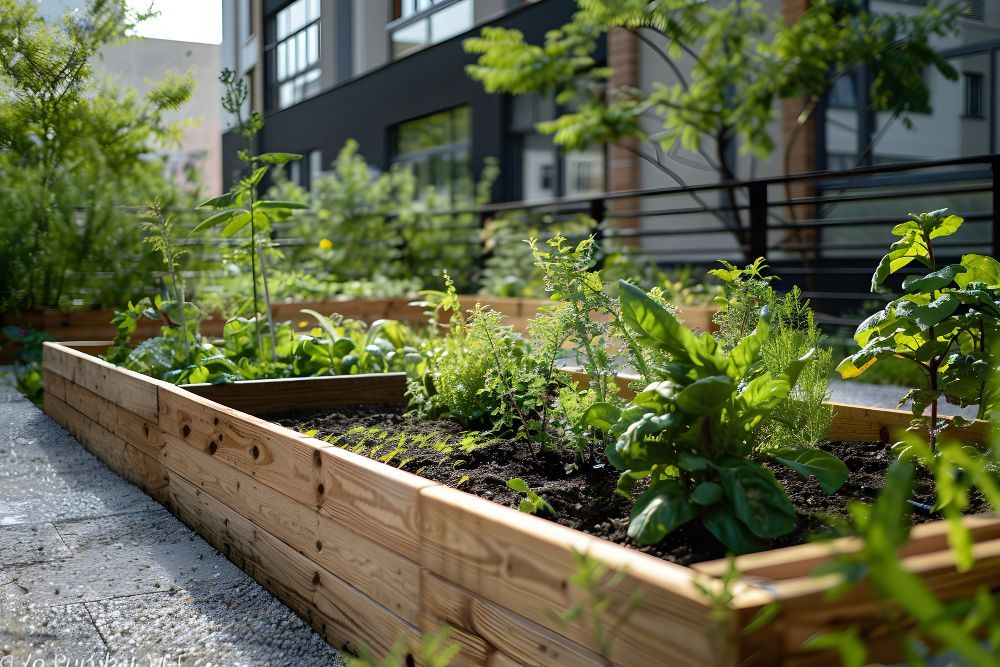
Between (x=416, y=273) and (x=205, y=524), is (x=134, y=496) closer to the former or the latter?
(x=205, y=524)

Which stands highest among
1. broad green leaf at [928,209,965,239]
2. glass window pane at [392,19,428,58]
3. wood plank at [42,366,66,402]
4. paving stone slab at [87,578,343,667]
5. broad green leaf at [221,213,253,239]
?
glass window pane at [392,19,428,58]

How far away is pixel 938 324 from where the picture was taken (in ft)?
6.25

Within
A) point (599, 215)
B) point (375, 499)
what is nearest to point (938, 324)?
point (375, 499)

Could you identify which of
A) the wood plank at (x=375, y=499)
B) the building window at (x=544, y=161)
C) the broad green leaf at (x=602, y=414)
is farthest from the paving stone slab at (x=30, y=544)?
the building window at (x=544, y=161)

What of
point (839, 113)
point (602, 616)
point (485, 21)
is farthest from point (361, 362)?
point (485, 21)

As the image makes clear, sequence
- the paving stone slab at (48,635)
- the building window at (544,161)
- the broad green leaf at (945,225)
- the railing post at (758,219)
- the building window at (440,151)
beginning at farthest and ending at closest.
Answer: the building window at (440,151)
the building window at (544,161)
the railing post at (758,219)
the broad green leaf at (945,225)
the paving stone slab at (48,635)

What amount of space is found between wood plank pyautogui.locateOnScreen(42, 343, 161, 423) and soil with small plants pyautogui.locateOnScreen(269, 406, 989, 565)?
602mm

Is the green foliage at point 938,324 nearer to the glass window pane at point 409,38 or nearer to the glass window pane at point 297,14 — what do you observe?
the glass window pane at point 297,14

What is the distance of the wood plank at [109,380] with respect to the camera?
9.93 feet

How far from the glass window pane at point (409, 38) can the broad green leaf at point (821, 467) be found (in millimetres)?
11407

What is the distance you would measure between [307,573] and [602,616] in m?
1.01

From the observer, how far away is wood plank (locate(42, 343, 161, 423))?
119 inches

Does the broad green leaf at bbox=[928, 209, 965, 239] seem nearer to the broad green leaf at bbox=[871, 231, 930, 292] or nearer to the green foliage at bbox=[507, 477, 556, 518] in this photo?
the broad green leaf at bbox=[871, 231, 930, 292]

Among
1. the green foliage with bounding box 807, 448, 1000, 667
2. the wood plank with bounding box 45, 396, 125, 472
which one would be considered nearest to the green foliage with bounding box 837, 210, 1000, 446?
the green foliage with bounding box 807, 448, 1000, 667
